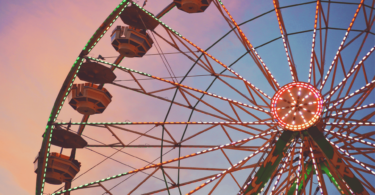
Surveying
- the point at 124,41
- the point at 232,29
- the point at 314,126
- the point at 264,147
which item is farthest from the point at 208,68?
the point at 314,126

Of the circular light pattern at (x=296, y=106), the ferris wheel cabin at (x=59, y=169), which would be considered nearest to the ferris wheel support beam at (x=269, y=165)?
the circular light pattern at (x=296, y=106)

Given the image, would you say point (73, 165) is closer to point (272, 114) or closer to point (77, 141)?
point (77, 141)

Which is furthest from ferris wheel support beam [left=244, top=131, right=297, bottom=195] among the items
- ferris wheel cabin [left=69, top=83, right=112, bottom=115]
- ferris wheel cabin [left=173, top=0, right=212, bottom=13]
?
ferris wheel cabin [left=69, top=83, right=112, bottom=115]

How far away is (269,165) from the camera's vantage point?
40.3 feet

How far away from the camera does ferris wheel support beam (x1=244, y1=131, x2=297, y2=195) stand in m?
12.2

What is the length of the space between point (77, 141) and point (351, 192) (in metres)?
12.7

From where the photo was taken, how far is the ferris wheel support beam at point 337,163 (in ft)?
38.5

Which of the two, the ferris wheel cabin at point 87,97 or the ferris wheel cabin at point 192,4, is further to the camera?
the ferris wheel cabin at point 192,4

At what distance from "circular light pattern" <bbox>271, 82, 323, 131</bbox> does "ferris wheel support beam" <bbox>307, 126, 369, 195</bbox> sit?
379mm

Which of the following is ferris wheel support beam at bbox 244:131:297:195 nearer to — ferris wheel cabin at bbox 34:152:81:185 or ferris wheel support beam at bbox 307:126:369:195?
ferris wheel support beam at bbox 307:126:369:195

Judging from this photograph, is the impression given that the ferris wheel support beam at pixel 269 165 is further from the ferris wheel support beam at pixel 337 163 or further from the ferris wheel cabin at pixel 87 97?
the ferris wheel cabin at pixel 87 97

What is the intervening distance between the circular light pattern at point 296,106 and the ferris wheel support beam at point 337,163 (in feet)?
1.24

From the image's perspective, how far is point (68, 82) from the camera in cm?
1441

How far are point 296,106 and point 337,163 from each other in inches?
87.5
